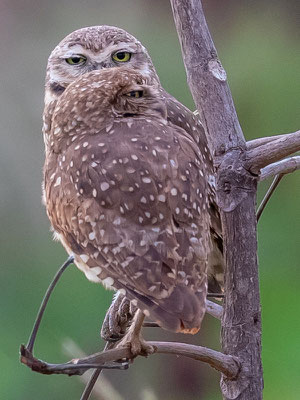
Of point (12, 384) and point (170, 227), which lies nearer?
point (170, 227)

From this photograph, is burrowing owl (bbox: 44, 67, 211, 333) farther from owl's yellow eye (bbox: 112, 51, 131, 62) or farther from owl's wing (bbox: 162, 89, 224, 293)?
owl's yellow eye (bbox: 112, 51, 131, 62)

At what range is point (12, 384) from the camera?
3.86 meters

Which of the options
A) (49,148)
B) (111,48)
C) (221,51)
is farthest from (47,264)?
(49,148)

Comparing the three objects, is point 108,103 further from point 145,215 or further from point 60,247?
point 60,247

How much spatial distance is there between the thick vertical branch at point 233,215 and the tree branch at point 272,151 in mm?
19

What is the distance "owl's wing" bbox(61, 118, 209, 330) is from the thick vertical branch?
0.17 ft

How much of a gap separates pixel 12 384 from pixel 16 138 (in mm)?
1105

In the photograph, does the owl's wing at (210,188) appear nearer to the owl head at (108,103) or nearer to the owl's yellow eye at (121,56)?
the owl head at (108,103)

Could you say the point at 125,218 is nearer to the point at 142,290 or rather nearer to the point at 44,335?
the point at 142,290

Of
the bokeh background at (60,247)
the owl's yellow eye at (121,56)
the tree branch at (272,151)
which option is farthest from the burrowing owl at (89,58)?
the bokeh background at (60,247)

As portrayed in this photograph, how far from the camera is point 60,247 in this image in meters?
4.05

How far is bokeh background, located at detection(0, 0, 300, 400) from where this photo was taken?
3.68m

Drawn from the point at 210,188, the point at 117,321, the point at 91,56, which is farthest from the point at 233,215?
the point at 91,56

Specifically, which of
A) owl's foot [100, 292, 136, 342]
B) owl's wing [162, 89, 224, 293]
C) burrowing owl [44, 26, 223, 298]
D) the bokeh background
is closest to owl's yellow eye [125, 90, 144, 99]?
owl's wing [162, 89, 224, 293]
